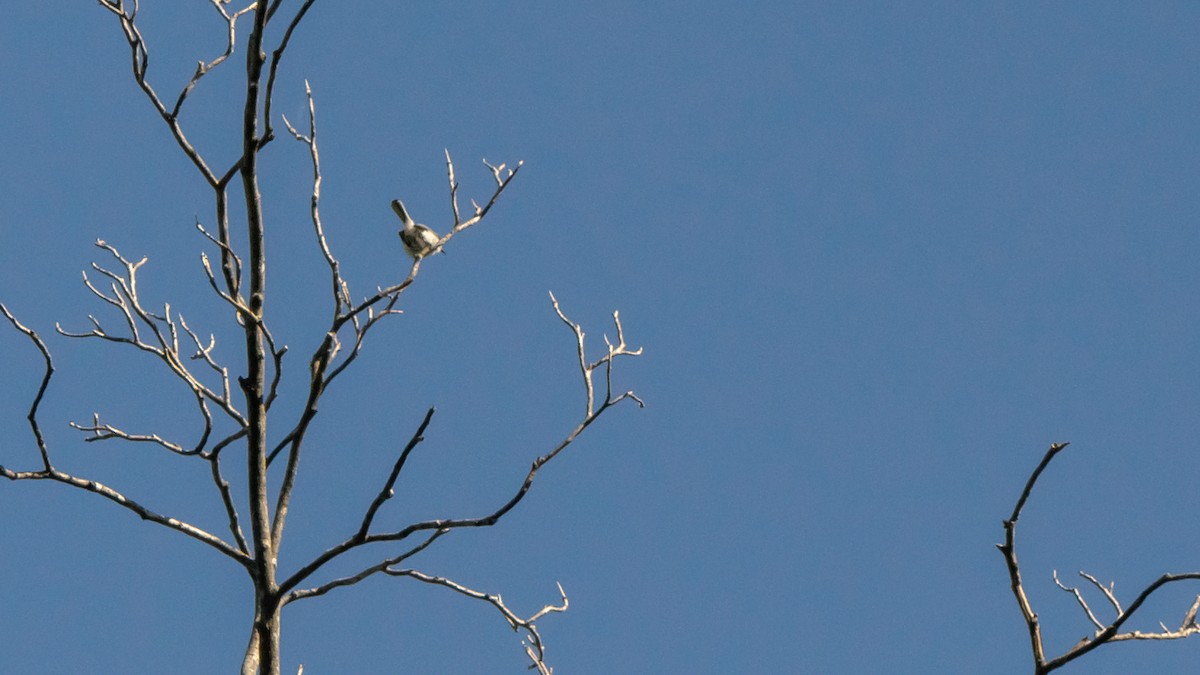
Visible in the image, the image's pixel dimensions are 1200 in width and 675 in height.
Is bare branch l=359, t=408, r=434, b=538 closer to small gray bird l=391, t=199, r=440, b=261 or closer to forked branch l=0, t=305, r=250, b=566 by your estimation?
forked branch l=0, t=305, r=250, b=566

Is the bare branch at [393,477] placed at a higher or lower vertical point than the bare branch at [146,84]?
lower

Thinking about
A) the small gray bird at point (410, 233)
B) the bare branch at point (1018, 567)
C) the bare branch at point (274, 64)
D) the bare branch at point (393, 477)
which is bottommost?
the bare branch at point (1018, 567)

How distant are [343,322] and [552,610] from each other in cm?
121

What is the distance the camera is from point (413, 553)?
4.27 meters

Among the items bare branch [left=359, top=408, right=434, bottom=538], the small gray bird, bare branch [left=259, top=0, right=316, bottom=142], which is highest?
the small gray bird

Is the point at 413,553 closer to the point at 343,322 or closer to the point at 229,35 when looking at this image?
the point at 343,322

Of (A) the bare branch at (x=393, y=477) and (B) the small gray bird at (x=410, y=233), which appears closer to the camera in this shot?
(A) the bare branch at (x=393, y=477)

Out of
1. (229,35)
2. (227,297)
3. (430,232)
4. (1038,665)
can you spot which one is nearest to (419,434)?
(227,297)

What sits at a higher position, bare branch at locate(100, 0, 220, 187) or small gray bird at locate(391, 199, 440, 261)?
small gray bird at locate(391, 199, 440, 261)

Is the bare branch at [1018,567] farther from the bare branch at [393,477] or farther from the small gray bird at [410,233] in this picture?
the small gray bird at [410,233]

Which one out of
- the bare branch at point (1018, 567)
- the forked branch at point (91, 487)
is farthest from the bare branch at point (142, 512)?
the bare branch at point (1018, 567)

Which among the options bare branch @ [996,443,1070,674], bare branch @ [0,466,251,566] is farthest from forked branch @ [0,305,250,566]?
bare branch @ [996,443,1070,674]

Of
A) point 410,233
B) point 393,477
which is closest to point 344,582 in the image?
point 393,477

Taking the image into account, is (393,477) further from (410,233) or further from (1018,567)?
(410,233)
